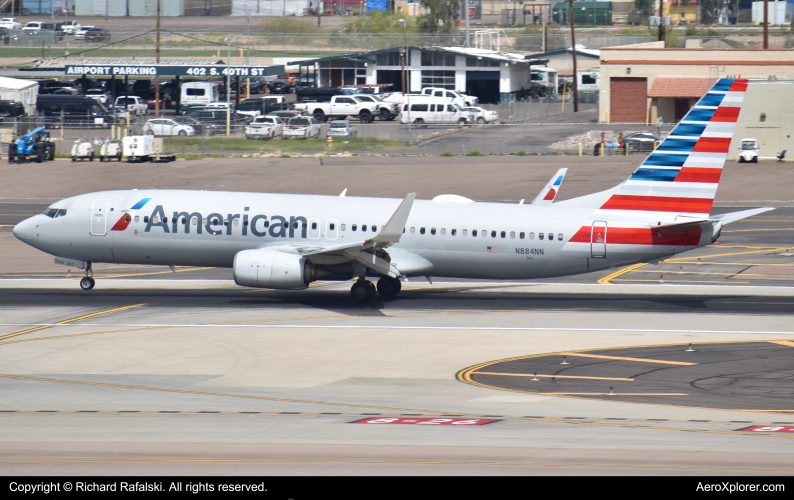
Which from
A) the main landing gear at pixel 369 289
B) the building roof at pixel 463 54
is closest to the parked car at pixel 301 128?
the building roof at pixel 463 54

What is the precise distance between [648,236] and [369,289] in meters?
11.6

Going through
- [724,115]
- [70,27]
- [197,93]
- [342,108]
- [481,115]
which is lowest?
[724,115]

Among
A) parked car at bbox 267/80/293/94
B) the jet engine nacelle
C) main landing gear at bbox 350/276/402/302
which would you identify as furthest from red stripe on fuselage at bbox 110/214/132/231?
parked car at bbox 267/80/293/94

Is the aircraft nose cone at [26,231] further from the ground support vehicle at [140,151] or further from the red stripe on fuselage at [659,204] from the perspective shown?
the ground support vehicle at [140,151]

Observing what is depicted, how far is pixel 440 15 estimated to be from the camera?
571 feet

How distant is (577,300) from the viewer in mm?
40719

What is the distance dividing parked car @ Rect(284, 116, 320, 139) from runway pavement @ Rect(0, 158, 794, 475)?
48085 millimetres

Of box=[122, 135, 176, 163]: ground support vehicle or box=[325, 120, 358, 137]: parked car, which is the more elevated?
box=[325, 120, 358, 137]: parked car

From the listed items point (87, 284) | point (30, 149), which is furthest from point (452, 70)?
point (87, 284)

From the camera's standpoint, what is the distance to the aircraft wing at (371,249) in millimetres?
35594

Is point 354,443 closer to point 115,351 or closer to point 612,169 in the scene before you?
point 115,351

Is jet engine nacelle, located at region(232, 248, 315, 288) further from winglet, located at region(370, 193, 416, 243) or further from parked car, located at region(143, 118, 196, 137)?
parked car, located at region(143, 118, 196, 137)

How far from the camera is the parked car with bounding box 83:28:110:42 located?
164250 mm

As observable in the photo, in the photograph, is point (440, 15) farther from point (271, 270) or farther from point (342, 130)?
point (271, 270)
